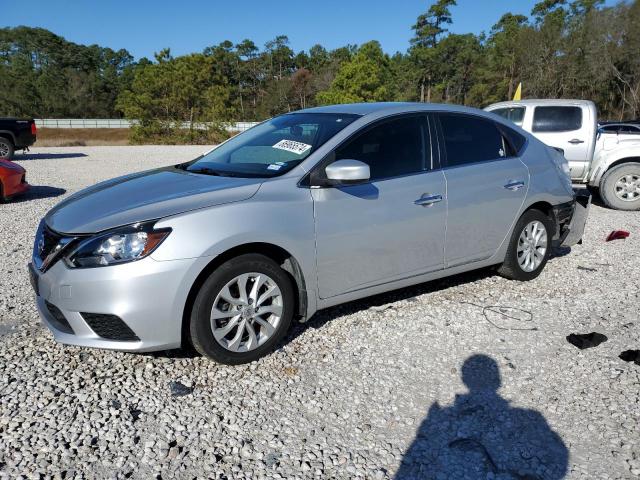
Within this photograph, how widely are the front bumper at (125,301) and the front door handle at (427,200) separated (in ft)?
5.90

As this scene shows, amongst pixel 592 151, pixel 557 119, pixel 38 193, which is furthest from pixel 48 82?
pixel 592 151

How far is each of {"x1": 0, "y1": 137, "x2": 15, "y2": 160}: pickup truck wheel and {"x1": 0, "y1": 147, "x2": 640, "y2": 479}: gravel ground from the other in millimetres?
13599

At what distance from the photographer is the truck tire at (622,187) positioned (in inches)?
355

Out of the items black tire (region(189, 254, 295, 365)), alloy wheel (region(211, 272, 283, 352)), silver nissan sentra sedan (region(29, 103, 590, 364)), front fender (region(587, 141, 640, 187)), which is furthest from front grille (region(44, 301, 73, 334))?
front fender (region(587, 141, 640, 187))

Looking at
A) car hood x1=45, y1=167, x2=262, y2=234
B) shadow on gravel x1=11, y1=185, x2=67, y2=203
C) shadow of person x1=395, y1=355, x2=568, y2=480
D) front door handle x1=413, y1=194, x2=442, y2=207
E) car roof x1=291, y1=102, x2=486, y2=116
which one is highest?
car roof x1=291, y1=102, x2=486, y2=116

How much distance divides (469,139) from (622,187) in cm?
604

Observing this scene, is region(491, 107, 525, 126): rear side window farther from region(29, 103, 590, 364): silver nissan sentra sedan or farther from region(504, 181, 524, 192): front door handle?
region(504, 181, 524, 192): front door handle

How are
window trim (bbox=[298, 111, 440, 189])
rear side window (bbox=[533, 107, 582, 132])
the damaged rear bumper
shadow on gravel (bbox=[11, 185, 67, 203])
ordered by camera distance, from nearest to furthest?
window trim (bbox=[298, 111, 440, 189]) → the damaged rear bumper → rear side window (bbox=[533, 107, 582, 132]) → shadow on gravel (bbox=[11, 185, 67, 203])

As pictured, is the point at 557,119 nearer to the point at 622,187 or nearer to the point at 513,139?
the point at 622,187

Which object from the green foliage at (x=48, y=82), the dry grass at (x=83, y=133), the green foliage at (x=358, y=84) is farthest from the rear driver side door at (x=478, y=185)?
the green foliage at (x=48, y=82)

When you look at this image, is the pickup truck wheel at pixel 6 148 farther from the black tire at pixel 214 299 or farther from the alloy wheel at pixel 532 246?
the alloy wheel at pixel 532 246

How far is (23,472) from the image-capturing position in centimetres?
245

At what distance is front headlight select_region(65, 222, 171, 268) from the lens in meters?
3.05

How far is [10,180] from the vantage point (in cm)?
916
